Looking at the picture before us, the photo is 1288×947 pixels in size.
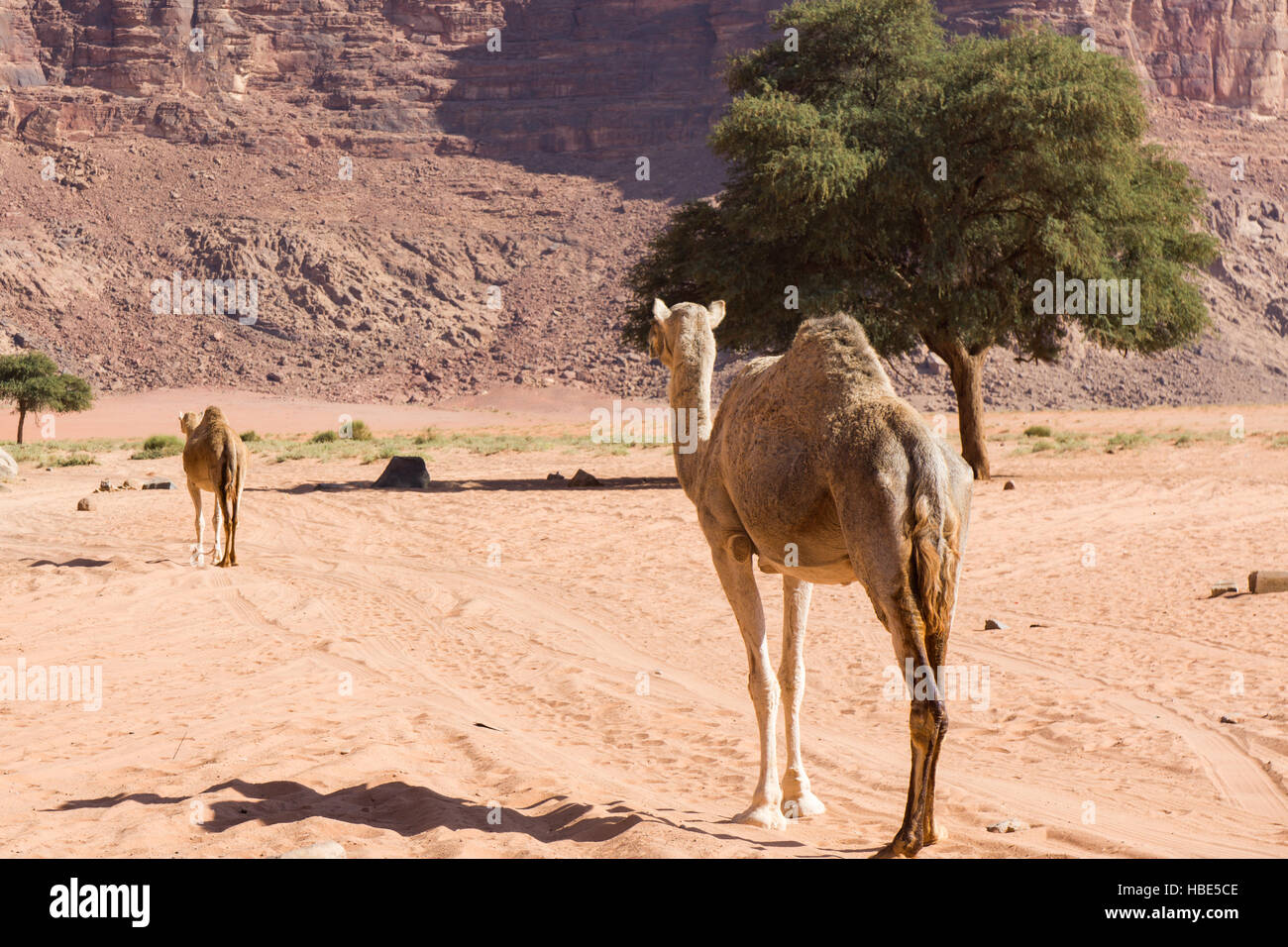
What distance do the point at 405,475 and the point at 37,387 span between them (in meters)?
34.6

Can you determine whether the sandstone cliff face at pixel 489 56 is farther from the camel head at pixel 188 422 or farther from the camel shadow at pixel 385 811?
the camel shadow at pixel 385 811

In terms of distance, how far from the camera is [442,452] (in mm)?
40969

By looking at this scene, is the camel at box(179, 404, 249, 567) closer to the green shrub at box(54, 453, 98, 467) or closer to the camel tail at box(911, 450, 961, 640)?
the camel tail at box(911, 450, 961, 640)

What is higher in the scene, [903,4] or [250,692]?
[903,4]

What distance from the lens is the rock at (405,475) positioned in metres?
27.7

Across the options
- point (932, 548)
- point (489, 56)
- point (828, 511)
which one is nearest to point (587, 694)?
point (828, 511)

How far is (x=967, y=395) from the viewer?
96.5ft

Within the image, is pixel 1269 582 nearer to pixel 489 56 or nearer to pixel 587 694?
pixel 587 694

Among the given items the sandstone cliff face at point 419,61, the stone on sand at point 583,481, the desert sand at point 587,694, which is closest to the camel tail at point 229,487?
the desert sand at point 587,694

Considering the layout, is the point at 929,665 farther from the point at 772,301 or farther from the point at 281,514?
the point at 772,301

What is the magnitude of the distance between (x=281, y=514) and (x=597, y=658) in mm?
13420

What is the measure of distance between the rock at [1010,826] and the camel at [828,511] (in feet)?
2.69
